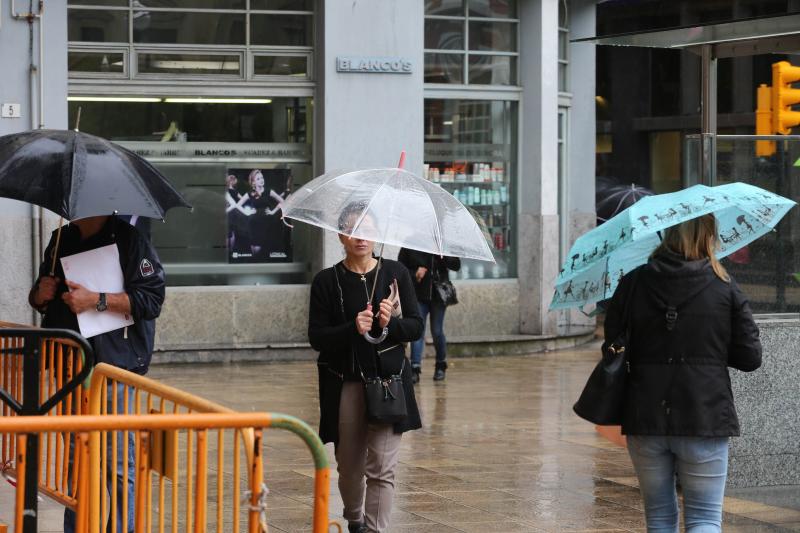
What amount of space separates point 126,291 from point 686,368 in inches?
104

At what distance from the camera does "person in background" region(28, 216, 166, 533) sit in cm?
652

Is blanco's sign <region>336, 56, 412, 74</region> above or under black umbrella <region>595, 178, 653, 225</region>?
above

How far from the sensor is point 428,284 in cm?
1381

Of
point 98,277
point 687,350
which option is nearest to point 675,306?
point 687,350

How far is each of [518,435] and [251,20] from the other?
723cm

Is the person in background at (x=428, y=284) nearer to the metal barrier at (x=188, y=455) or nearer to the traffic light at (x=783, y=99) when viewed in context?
the traffic light at (x=783, y=99)

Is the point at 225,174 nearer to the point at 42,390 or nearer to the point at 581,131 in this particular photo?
the point at 581,131

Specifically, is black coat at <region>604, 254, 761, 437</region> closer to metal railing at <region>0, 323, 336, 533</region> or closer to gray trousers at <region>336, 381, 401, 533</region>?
gray trousers at <region>336, 381, 401, 533</region>

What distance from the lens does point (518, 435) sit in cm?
1098

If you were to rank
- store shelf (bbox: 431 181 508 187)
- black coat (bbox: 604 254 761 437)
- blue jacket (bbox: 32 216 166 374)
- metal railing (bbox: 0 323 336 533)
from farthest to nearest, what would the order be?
store shelf (bbox: 431 181 508 187) → blue jacket (bbox: 32 216 166 374) → black coat (bbox: 604 254 761 437) → metal railing (bbox: 0 323 336 533)

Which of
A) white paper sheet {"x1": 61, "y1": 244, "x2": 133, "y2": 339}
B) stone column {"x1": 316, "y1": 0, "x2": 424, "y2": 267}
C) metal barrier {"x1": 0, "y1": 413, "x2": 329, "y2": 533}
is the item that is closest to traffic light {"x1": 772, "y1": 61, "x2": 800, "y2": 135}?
stone column {"x1": 316, "y1": 0, "x2": 424, "y2": 267}

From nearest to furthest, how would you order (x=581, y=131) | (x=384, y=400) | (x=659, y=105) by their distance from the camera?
(x=384, y=400), (x=581, y=131), (x=659, y=105)

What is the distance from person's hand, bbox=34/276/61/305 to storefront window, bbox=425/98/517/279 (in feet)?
35.5

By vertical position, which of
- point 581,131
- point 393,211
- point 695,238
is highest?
point 581,131
